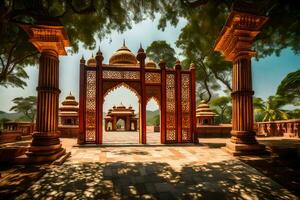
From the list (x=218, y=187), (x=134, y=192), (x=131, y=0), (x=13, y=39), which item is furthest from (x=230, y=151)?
(x=13, y=39)

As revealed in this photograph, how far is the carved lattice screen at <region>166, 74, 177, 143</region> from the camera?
43.8 ft

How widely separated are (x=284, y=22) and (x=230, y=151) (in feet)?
19.2

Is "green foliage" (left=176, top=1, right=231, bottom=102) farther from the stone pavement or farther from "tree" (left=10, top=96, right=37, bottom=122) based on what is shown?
"tree" (left=10, top=96, right=37, bottom=122)

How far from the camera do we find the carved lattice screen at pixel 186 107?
13.5 meters

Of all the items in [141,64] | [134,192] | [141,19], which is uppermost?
[141,19]

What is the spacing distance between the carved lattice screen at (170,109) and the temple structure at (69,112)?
1369 cm

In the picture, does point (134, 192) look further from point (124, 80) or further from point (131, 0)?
point (124, 80)

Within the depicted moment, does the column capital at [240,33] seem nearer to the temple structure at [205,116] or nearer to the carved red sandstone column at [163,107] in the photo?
the carved red sandstone column at [163,107]

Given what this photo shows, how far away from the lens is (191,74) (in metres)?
13.9

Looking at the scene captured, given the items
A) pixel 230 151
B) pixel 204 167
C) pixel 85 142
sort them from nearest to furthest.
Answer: pixel 204 167, pixel 230 151, pixel 85 142

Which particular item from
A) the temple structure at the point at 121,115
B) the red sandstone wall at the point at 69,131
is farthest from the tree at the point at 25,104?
the red sandstone wall at the point at 69,131

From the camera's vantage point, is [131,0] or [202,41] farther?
[202,41]

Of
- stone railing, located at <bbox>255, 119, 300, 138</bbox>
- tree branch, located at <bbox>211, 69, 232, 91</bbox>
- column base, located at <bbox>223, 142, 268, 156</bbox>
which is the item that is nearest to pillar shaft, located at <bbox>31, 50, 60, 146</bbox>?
column base, located at <bbox>223, 142, 268, 156</bbox>

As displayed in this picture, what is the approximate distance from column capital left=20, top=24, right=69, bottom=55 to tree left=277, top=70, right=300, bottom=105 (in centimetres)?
2390
